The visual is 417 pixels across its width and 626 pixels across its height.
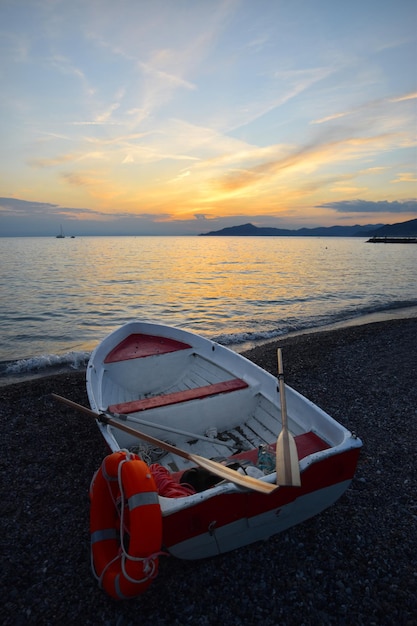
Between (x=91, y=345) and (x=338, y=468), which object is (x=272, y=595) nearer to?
(x=338, y=468)

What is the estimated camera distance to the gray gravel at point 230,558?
11.6 ft

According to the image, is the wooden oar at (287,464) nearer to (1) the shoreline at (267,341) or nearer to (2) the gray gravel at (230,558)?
(2) the gray gravel at (230,558)

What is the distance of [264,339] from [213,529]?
523 inches

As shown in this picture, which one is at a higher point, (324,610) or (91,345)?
(324,610)

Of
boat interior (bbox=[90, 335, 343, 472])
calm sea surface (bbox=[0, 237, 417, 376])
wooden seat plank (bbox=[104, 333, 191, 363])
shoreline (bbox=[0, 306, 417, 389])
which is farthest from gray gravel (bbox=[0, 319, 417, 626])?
calm sea surface (bbox=[0, 237, 417, 376])

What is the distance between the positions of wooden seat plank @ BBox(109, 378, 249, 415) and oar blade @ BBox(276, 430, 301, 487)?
7.62 feet

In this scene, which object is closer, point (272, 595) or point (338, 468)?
point (272, 595)

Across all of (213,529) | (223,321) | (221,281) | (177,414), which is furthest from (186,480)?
(221,281)

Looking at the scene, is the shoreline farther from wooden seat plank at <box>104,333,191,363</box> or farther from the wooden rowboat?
the wooden rowboat

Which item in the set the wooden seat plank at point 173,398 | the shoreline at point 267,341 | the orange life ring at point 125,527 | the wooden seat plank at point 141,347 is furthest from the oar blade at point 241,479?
the shoreline at point 267,341

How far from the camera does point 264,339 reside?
16.6 metres

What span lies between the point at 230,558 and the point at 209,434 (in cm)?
207

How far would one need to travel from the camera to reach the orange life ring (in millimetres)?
3168

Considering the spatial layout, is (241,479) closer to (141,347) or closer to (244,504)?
(244,504)
